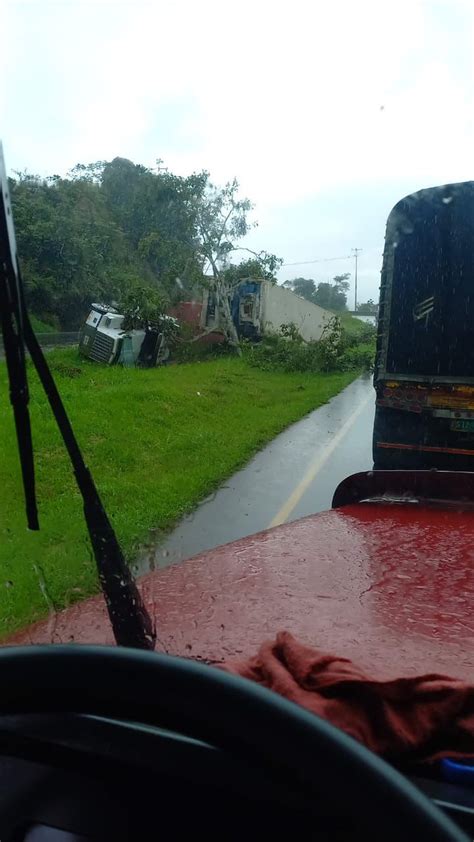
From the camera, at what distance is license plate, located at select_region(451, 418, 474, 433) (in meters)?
8.82

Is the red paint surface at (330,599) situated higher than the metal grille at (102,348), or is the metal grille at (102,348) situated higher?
the metal grille at (102,348)

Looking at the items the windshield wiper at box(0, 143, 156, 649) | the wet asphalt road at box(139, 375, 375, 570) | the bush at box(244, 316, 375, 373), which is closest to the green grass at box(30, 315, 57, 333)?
the windshield wiper at box(0, 143, 156, 649)

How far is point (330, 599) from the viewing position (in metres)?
2.58

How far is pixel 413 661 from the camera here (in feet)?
6.79

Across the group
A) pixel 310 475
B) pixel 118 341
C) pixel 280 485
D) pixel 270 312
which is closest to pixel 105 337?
pixel 118 341

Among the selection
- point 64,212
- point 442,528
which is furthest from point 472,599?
point 64,212

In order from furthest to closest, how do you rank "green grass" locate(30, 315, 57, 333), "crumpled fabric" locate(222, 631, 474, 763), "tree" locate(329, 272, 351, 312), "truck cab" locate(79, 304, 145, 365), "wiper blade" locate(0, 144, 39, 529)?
"tree" locate(329, 272, 351, 312)
"truck cab" locate(79, 304, 145, 365)
"green grass" locate(30, 315, 57, 333)
"crumpled fabric" locate(222, 631, 474, 763)
"wiper blade" locate(0, 144, 39, 529)

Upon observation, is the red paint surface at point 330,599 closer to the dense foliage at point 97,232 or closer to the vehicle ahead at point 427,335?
the dense foliage at point 97,232

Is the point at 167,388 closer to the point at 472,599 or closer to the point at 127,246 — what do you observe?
the point at 127,246

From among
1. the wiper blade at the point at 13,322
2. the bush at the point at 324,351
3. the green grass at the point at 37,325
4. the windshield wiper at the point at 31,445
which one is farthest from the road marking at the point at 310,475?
the bush at the point at 324,351

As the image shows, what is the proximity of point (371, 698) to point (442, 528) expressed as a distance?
1858 mm

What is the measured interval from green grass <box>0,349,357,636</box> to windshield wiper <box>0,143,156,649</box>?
142mm

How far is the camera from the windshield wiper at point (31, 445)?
147 cm

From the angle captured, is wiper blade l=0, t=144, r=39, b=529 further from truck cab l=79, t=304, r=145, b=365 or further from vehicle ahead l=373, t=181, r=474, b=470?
vehicle ahead l=373, t=181, r=474, b=470
